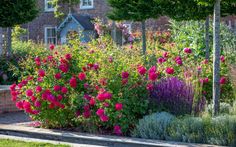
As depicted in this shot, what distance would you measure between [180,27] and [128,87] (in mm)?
8865

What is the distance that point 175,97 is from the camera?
892 centimetres

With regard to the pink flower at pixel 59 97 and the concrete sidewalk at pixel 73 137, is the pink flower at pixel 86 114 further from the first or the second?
the pink flower at pixel 59 97

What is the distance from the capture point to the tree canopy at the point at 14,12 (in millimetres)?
16000

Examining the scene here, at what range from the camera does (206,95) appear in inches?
379

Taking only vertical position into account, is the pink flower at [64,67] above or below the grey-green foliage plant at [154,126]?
above

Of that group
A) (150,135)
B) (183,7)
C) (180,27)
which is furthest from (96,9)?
(150,135)

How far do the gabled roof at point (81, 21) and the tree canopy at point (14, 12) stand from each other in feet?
43.1

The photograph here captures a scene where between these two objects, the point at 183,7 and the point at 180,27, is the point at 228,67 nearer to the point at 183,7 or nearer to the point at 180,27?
the point at 183,7

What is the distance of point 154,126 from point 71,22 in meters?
23.7

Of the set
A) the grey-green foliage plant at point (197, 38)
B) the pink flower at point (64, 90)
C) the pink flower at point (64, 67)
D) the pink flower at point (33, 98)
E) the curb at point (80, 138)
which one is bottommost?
the curb at point (80, 138)

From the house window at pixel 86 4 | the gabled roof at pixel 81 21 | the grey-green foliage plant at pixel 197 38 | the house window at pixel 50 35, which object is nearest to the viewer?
the grey-green foliage plant at pixel 197 38

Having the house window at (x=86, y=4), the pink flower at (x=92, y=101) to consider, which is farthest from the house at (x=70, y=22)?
the pink flower at (x=92, y=101)

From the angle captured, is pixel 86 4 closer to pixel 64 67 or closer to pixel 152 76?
pixel 64 67

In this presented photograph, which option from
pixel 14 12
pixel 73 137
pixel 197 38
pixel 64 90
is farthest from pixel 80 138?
pixel 14 12
